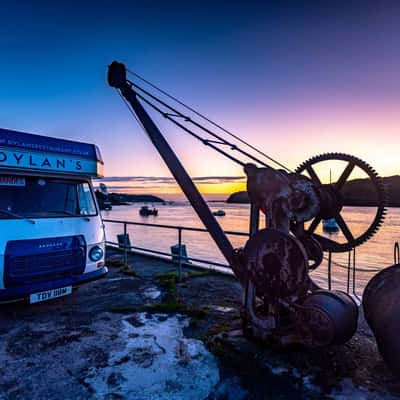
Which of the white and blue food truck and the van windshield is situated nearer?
the white and blue food truck

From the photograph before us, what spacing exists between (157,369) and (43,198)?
2.99 m

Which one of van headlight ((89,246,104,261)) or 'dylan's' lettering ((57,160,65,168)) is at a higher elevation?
'dylan's' lettering ((57,160,65,168))

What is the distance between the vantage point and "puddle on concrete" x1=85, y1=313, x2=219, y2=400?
99.1 inches

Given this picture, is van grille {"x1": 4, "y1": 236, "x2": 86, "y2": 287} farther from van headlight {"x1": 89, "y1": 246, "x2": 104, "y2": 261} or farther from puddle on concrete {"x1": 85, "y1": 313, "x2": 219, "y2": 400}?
puddle on concrete {"x1": 85, "y1": 313, "x2": 219, "y2": 400}

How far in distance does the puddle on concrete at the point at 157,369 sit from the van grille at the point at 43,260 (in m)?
1.32

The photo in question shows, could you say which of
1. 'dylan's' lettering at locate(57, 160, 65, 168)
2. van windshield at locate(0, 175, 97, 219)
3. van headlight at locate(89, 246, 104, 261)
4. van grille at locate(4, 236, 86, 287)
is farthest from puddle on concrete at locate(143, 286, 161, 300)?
'dylan's' lettering at locate(57, 160, 65, 168)

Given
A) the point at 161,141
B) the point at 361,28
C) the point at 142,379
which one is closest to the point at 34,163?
the point at 161,141

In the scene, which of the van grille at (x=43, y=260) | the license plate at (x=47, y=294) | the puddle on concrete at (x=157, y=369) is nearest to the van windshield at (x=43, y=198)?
the van grille at (x=43, y=260)

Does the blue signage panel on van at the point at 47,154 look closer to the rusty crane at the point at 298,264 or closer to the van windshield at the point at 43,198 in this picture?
the van windshield at the point at 43,198

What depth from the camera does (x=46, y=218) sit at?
14.0 feet

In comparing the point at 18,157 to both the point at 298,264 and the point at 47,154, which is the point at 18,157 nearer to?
the point at 47,154

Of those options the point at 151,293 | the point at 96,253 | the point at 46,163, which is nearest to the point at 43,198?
the point at 46,163

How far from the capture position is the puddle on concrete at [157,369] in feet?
8.26

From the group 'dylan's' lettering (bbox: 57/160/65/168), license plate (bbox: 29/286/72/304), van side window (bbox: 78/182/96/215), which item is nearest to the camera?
license plate (bbox: 29/286/72/304)
